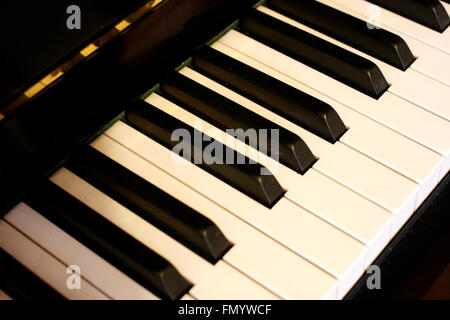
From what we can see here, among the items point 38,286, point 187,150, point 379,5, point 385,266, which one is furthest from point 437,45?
point 38,286

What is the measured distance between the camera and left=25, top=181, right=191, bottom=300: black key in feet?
3.38

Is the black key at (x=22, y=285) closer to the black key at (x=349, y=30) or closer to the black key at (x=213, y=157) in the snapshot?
the black key at (x=213, y=157)

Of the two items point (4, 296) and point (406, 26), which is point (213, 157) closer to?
point (4, 296)

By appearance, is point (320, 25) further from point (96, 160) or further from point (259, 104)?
point (96, 160)

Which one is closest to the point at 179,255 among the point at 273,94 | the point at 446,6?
the point at 273,94

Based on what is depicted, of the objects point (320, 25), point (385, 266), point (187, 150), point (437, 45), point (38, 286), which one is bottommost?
point (385, 266)

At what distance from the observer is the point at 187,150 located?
4.03 ft

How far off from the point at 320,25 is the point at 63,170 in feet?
2.28

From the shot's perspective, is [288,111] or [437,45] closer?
[288,111]

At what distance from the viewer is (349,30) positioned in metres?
1.46

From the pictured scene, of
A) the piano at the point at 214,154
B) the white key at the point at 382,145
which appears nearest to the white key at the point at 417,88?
the piano at the point at 214,154

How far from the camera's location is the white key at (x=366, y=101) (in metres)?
1.28

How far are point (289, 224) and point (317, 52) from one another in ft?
1.55

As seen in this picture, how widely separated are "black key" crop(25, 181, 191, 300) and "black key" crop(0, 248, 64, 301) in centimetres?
10
